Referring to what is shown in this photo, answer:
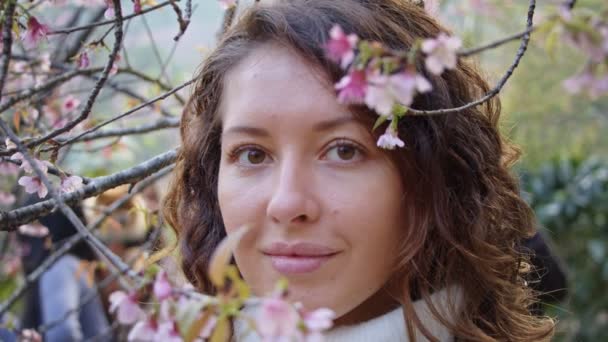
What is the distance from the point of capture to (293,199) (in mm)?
967

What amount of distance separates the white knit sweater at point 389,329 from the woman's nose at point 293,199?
249 millimetres

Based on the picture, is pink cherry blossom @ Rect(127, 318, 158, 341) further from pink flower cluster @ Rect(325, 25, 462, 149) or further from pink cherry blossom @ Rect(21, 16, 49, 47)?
pink cherry blossom @ Rect(21, 16, 49, 47)

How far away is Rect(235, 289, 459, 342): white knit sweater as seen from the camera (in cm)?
112

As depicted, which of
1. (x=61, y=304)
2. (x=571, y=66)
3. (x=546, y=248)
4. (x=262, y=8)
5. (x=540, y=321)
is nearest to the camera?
(x=262, y=8)

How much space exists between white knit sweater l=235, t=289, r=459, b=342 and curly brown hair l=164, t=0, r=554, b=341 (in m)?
0.02

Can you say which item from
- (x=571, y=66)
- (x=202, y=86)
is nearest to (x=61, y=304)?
(x=202, y=86)

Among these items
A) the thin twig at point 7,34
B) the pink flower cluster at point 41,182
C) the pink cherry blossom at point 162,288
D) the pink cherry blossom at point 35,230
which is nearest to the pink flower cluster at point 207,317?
the pink cherry blossom at point 162,288

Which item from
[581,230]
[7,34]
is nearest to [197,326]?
[7,34]

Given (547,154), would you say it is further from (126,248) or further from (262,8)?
(262,8)

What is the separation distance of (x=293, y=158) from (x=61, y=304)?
203 cm

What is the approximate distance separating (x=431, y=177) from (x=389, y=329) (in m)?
0.26

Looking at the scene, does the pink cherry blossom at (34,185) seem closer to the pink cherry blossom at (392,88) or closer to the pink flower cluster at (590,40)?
the pink cherry blossom at (392,88)

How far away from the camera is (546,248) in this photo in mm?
2104

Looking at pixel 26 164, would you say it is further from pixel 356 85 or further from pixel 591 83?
pixel 591 83
